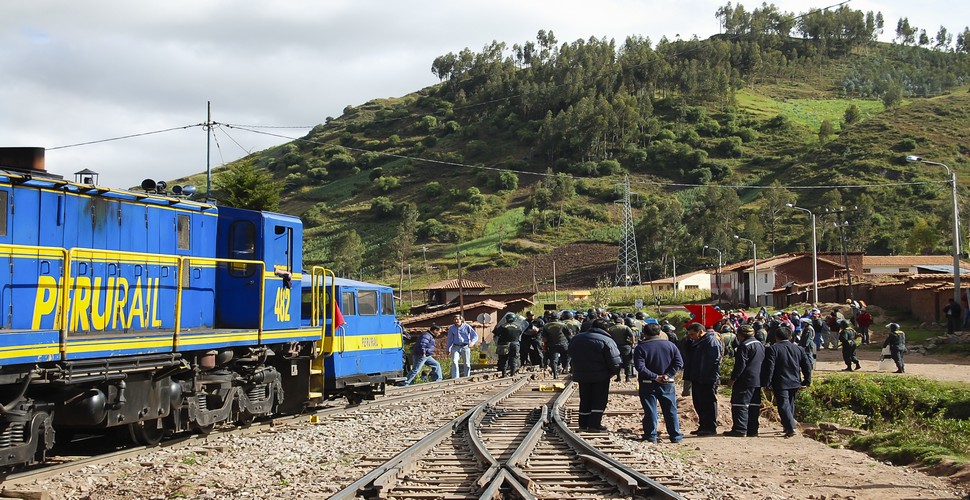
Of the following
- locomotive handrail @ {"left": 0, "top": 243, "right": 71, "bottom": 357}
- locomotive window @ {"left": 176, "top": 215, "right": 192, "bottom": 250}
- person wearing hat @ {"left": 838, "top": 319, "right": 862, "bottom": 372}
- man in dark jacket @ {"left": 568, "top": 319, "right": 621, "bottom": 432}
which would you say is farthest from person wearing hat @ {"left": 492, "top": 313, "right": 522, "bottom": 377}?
locomotive handrail @ {"left": 0, "top": 243, "right": 71, "bottom": 357}

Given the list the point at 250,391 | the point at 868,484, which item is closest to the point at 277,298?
the point at 250,391

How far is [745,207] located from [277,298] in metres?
108

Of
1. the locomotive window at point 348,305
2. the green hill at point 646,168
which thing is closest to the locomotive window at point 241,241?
the locomotive window at point 348,305

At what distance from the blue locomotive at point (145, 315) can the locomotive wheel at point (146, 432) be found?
0.02m

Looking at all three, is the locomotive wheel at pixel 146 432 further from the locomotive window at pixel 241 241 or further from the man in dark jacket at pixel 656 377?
the man in dark jacket at pixel 656 377

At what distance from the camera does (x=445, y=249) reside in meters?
117

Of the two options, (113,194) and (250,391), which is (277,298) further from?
(113,194)

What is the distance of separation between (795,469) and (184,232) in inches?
370

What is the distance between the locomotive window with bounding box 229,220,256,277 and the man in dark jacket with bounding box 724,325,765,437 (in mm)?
7857

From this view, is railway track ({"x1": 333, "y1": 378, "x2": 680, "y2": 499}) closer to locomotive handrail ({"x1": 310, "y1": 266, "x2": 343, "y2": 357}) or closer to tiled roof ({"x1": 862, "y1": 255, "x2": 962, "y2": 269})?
locomotive handrail ({"x1": 310, "y1": 266, "x2": 343, "y2": 357})

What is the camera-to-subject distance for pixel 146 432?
1244 centimetres

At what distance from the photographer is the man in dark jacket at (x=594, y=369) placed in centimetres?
1364

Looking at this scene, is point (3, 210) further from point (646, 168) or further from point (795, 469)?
point (646, 168)

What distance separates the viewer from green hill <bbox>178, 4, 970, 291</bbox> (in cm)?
10669
